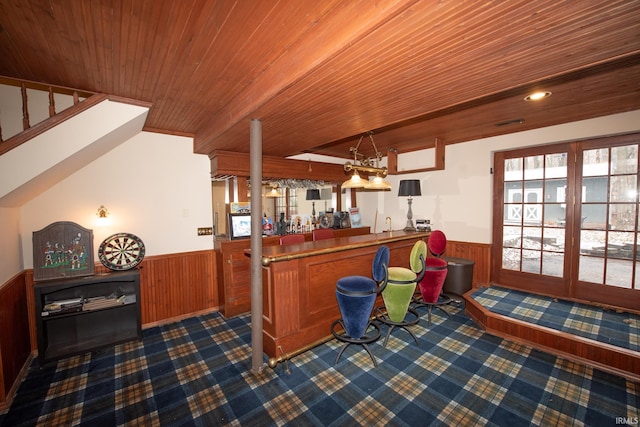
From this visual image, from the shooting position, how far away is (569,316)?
10.1 ft

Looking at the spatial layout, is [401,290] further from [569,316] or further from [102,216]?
[102,216]

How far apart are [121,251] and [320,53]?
3.14 m

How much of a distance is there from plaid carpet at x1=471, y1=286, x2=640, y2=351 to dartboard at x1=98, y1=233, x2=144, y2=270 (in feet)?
14.9

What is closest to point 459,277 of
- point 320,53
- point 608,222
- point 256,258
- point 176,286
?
point 608,222

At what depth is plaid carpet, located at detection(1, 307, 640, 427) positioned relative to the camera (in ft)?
6.05

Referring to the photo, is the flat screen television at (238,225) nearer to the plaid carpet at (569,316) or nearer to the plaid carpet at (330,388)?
the plaid carpet at (330,388)

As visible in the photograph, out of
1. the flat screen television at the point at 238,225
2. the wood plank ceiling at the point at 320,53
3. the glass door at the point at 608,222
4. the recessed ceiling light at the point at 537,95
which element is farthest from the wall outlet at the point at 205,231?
the glass door at the point at 608,222

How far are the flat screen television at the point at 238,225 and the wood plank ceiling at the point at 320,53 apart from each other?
1.38 m

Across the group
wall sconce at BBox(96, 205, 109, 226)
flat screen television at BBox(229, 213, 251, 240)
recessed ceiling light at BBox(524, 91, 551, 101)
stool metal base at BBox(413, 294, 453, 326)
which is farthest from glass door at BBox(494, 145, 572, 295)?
wall sconce at BBox(96, 205, 109, 226)

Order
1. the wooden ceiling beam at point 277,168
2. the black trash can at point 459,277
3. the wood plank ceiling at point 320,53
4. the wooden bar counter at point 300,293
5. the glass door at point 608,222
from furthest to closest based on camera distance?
the black trash can at point 459,277 < the wooden ceiling beam at point 277,168 < the glass door at point 608,222 < the wooden bar counter at point 300,293 < the wood plank ceiling at point 320,53

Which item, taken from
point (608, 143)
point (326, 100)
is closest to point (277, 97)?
point (326, 100)

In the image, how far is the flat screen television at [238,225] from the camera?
366 cm

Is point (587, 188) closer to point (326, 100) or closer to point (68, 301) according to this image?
point (326, 100)

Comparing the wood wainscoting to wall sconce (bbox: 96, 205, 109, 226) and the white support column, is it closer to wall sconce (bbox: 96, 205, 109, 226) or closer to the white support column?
wall sconce (bbox: 96, 205, 109, 226)
